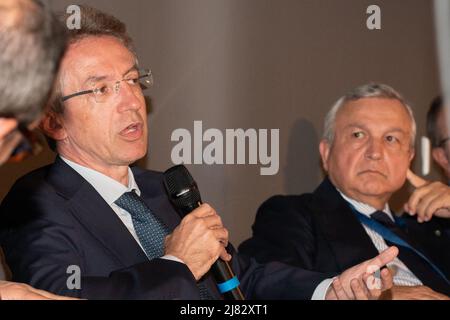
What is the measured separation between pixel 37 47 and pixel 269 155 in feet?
6.68

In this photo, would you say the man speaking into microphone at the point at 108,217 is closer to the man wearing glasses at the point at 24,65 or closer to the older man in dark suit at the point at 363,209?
the older man in dark suit at the point at 363,209

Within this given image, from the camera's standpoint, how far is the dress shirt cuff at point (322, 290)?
2545mm

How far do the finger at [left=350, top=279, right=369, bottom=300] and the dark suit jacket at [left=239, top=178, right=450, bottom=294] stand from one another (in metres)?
0.56

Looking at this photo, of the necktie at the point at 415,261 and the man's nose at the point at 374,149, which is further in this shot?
the man's nose at the point at 374,149

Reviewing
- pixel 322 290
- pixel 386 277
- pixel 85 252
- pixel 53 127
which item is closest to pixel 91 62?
pixel 53 127

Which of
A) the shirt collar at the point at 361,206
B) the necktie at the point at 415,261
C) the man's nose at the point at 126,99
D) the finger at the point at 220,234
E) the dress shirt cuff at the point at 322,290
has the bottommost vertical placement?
the necktie at the point at 415,261

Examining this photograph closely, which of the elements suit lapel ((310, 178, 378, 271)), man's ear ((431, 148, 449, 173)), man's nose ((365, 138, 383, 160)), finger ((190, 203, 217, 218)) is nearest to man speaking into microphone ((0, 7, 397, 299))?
finger ((190, 203, 217, 218))

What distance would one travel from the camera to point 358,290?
2385 mm

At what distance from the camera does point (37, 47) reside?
4.58 feet

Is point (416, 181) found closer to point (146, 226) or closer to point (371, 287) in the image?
point (371, 287)

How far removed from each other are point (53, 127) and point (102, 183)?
0.24 meters

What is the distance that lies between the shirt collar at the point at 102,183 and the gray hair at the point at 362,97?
1043 millimetres

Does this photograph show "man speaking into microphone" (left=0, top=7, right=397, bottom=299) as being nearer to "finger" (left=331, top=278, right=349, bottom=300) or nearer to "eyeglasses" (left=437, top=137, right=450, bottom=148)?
"finger" (left=331, top=278, right=349, bottom=300)

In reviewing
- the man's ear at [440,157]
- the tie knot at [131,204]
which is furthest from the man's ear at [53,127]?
the man's ear at [440,157]
